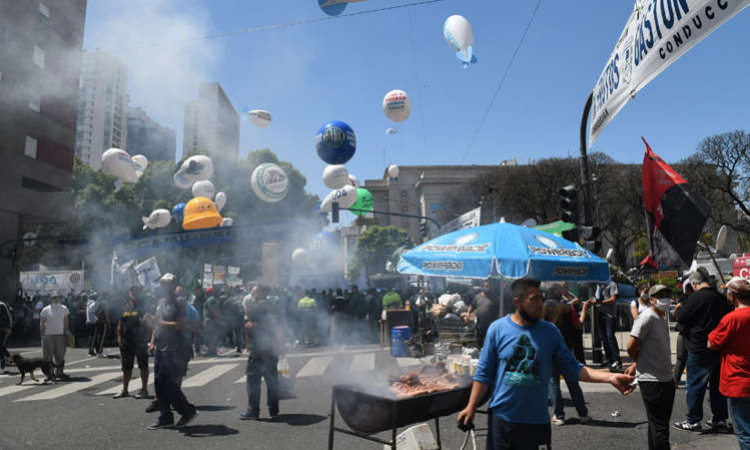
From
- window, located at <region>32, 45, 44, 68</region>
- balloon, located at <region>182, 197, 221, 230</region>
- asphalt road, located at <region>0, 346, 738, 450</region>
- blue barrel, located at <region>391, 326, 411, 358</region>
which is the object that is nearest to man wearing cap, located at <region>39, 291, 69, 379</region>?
asphalt road, located at <region>0, 346, 738, 450</region>

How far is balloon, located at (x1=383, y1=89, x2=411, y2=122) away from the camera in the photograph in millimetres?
14547

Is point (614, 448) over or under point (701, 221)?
under

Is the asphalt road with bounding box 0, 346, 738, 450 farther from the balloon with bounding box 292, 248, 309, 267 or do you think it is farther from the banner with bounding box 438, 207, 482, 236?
the balloon with bounding box 292, 248, 309, 267

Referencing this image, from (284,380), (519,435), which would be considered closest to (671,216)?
(519,435)

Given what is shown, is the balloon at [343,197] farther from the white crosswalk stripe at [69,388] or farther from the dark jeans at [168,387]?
the dark jeans at [168,387]

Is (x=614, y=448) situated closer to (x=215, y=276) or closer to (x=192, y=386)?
(x=192, y=386)

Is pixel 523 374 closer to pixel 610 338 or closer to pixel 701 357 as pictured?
pixel 701 357

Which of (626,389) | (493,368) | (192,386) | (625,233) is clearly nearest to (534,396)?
(493,368)

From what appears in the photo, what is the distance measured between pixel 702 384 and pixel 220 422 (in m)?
5.94

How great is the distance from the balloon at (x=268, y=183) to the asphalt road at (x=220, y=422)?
7.50 meters

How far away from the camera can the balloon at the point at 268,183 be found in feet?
53.2

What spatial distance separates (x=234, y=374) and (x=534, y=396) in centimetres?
837

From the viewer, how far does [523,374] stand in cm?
323

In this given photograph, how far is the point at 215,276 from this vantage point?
23.3 metres
